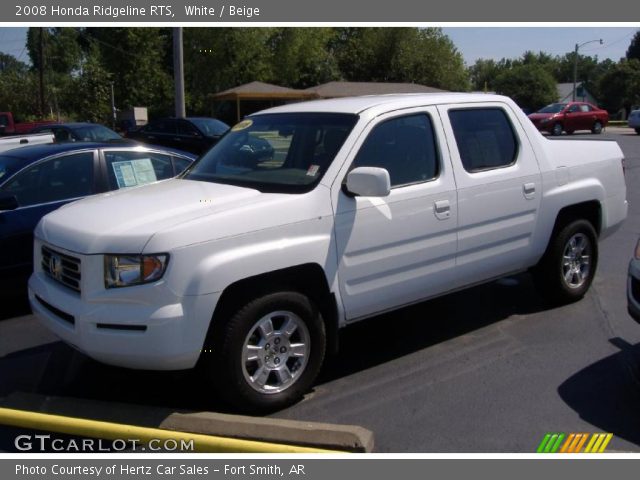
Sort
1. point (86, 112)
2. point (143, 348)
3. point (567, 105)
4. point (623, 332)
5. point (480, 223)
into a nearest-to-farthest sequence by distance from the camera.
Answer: point (143, 348), point (480, 223), point (623, 332), point (567, 105), point (86, 112)

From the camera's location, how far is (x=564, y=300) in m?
6.24

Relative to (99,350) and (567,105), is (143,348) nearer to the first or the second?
(99,350)

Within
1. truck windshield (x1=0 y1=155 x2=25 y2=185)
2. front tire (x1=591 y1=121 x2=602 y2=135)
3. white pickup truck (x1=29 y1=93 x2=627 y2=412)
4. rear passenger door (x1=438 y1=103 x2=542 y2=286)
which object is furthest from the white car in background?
truck windshield (x1=0 y1=155 x2=25 y2=185)

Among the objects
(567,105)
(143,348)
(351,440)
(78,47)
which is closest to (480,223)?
(351,440)

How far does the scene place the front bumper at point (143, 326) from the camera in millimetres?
3773

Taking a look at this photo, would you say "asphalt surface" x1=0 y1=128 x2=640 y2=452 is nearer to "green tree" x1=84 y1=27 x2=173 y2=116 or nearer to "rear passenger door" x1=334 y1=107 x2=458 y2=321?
"rear passenger door" x1=334 y1=107 x2=458 y2=321

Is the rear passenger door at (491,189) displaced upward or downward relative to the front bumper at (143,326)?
upward

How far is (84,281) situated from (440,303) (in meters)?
3.58

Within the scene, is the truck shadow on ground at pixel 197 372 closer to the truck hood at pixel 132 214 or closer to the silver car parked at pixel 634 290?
the truck hood at pixel 132 214

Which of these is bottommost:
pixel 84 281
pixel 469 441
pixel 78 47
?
pixel 469 441

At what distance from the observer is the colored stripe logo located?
12.6 feet

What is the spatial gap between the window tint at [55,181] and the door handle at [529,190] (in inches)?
156

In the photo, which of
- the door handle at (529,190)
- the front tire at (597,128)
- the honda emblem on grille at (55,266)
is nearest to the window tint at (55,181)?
the honda emblem on grille at (55,266)

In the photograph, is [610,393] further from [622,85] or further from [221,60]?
[622,85]
